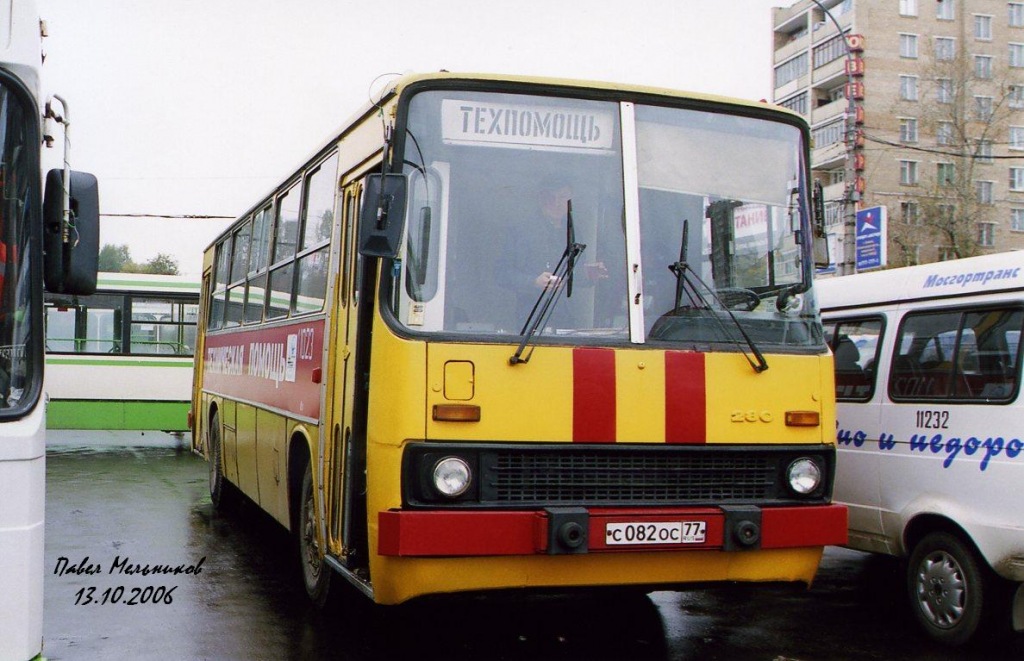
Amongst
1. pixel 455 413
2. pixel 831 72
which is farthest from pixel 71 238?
pixel 831 72

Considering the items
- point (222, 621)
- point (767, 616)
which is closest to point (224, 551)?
point (222, 621)

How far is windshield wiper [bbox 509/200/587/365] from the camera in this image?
20.2 feet

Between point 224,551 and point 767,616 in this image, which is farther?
point 224,551

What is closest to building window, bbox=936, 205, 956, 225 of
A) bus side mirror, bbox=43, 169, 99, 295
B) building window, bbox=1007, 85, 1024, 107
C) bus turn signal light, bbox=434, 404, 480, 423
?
building window, bbox=1007, 85, 1024, 107

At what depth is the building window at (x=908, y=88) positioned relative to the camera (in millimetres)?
71125

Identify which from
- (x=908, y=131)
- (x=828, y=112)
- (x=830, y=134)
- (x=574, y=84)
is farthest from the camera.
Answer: (x=828, y=112)

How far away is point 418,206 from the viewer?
6242 millimetres

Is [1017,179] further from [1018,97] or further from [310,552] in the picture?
[310,552]

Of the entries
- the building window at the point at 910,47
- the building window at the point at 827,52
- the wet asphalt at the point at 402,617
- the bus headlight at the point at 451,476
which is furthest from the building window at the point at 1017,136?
the bus headlight at the point at 451,476

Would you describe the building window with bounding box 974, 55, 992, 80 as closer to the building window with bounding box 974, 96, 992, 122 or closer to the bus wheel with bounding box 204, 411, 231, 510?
the building window with bounding box 974, 96, 992, 122

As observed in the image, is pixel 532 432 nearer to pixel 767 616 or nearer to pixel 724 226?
pixel 724 226

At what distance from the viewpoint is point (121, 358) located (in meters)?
20.9

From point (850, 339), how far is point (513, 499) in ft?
12.4

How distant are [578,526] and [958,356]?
306 centimetres
